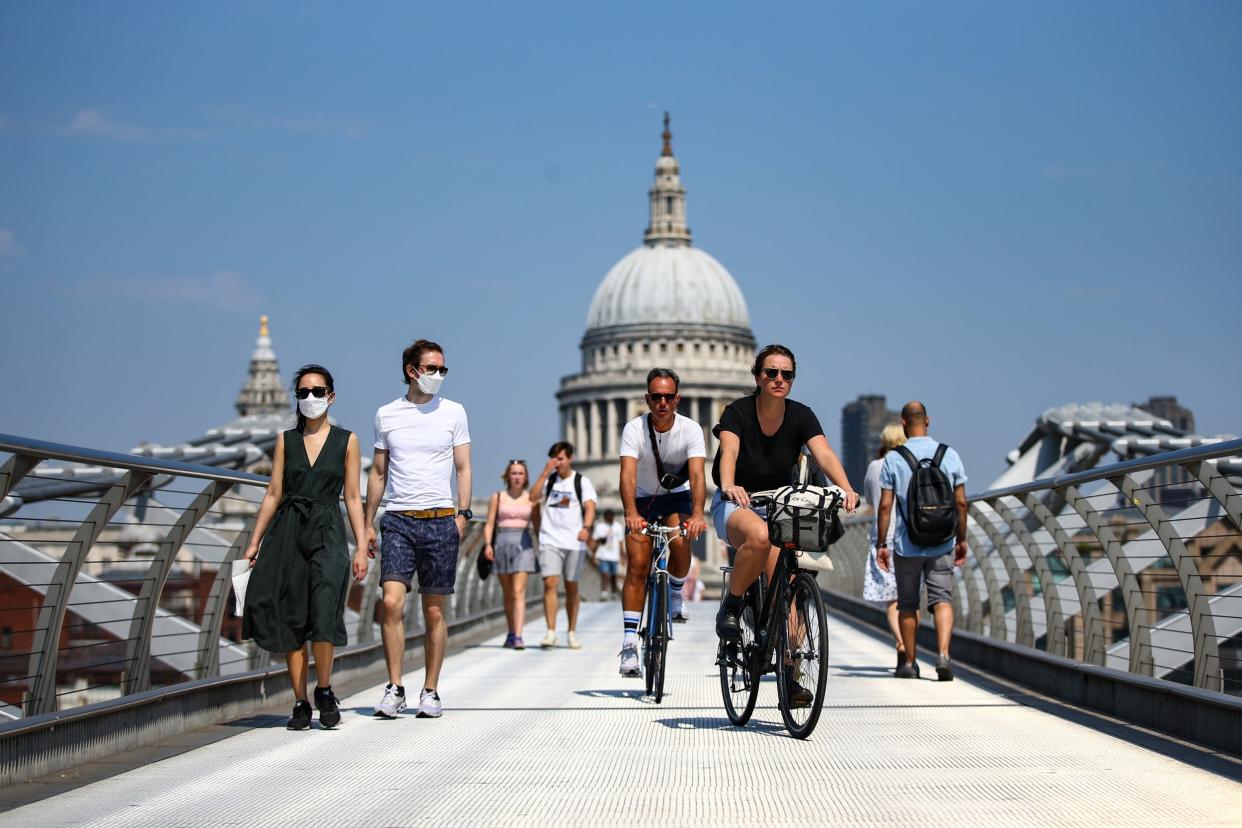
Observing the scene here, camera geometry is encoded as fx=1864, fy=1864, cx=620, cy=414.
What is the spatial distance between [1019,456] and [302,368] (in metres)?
67.1

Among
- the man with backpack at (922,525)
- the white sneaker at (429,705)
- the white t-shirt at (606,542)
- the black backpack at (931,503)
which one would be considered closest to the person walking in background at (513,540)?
the man with backpack at (922,525)

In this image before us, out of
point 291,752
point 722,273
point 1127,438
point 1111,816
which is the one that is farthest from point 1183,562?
point 722,273

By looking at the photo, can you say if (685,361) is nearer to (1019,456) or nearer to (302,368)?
(1019,456)

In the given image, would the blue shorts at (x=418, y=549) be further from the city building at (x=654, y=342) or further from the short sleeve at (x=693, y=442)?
the city building at (x=654, y=342)

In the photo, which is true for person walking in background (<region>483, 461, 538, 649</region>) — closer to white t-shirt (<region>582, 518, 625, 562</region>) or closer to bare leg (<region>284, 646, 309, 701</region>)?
bare leg (<region>284, 646, 309, 701</region>)

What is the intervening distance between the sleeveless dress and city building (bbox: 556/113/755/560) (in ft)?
436

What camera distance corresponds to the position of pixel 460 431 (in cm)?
1005

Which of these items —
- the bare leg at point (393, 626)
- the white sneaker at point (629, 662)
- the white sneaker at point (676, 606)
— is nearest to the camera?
the bare leg at point (393, 626)

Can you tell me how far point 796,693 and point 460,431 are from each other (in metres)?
2.73

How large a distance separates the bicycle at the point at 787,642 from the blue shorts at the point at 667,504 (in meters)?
1.58

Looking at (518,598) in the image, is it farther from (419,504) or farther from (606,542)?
(606,542)

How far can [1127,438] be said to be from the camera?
5900cm

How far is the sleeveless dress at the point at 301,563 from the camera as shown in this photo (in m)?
8.88

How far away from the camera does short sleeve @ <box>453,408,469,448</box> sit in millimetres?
10039
